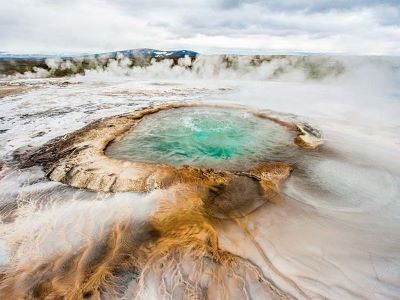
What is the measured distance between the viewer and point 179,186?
220 inches

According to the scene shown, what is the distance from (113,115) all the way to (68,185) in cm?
570

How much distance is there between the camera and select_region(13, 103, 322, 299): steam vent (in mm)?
3508

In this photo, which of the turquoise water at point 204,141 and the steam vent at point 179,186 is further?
the turquoise water at point 204,141

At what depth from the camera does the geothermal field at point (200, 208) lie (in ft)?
11.6

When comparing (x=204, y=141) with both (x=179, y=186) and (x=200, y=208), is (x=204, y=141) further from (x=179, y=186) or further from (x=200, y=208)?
(x=200, y=208)

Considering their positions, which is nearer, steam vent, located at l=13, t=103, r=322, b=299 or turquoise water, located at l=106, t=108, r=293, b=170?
steam vent, located at l=13, t=103, r=322, b=299

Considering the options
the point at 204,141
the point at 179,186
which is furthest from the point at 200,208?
the point at 204,141

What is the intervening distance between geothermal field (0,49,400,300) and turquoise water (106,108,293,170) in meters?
0.05

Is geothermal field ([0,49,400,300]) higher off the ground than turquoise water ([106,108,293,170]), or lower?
higher

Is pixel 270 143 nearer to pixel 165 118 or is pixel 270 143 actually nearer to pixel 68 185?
pixel 165 118

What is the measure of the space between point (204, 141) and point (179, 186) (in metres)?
2.81

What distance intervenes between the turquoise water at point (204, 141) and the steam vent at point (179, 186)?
26mm

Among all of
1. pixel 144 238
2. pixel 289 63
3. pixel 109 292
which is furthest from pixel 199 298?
pixel 289 63

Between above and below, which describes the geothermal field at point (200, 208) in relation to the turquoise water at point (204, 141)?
above
